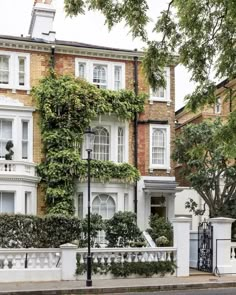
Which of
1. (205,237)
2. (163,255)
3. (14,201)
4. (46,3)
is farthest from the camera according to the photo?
(46,3)

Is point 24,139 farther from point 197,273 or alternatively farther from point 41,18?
point 197,273

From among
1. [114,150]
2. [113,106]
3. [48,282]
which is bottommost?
[48,282]

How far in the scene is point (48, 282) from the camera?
1958 centimetres

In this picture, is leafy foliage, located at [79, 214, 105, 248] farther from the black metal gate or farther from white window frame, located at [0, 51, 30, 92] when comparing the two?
white window frame, located at [0, 51, 30, 92]

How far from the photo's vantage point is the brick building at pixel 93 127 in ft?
88.9

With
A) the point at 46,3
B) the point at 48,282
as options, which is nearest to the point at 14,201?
the point at 48,282

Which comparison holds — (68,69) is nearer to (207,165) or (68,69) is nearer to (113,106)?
(113,106)

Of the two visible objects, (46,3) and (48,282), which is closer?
(48,282)

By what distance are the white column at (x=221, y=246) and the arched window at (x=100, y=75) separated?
9.84 metres

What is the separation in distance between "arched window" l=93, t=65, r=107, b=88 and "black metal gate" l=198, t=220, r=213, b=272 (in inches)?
362

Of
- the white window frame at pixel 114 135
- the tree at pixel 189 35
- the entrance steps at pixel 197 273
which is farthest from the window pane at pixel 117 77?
the tree at pixel 189 35

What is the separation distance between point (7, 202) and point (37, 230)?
389 cm

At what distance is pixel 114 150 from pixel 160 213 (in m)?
4.00

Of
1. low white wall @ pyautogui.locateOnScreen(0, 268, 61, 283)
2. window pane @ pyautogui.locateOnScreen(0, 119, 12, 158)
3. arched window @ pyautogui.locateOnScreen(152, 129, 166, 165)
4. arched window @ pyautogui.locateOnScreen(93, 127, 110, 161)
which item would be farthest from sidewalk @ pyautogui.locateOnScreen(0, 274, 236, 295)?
window pane @ pyautogui.locateOnScreen(0, 119, 12, 158)
